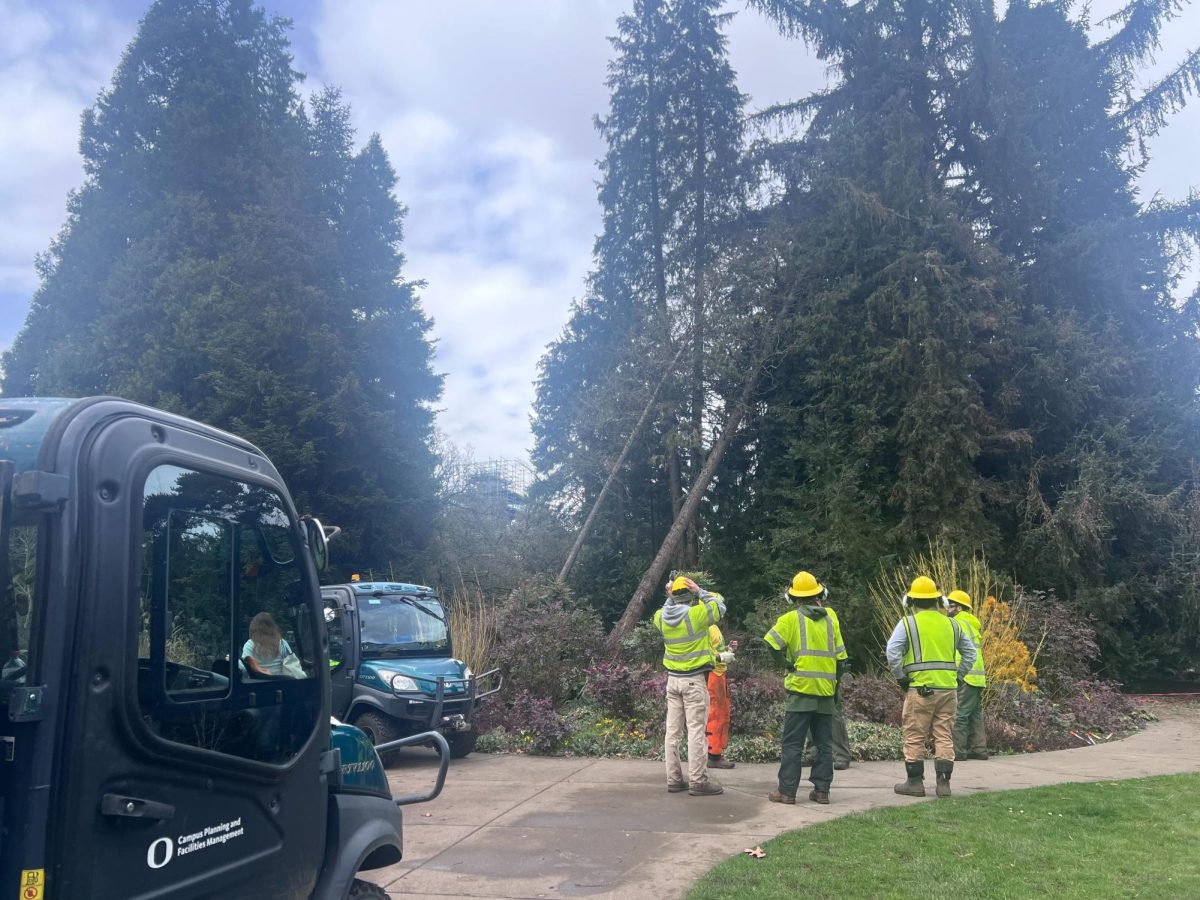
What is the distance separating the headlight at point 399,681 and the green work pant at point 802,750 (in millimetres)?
4383

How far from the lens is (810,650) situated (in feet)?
27.3

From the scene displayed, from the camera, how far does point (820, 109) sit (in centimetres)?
2505

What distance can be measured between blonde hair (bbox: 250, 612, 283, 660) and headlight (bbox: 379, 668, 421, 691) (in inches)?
304

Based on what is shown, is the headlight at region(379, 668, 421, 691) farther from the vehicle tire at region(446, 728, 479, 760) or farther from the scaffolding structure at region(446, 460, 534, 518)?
the scaffolding structure at region(446, 460, 534, 518)

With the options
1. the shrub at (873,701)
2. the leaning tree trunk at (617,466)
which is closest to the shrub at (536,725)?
the shrub at (873,701)

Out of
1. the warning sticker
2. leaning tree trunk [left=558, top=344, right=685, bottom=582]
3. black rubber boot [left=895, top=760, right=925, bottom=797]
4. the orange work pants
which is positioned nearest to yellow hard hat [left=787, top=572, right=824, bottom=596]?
black rubber boot [left=895, top=760, right=925, bottom=797]

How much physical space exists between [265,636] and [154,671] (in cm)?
61

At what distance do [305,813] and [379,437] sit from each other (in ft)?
70.5

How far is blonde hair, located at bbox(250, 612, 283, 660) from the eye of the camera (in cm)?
322

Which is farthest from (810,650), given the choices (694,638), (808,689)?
(694,638)

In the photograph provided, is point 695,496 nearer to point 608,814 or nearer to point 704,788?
point 704,788

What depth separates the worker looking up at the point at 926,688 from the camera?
8.59 m

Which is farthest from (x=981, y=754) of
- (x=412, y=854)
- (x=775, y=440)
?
(x=775, y=440)

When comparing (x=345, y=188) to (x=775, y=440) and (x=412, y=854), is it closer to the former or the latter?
(x=775, y=440)
